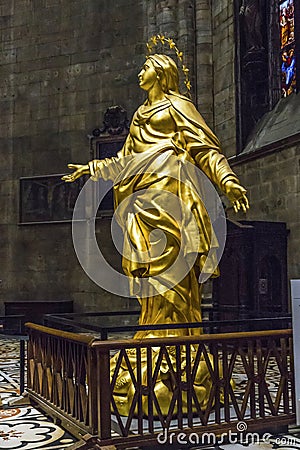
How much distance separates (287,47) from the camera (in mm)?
11117

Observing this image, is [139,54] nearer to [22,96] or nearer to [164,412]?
[22,96]

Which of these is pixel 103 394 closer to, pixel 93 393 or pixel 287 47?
pixel 93 393

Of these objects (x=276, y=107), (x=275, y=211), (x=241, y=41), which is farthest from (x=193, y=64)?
(x=275, y=211)

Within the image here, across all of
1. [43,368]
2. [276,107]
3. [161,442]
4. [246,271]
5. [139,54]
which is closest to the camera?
[161,442]

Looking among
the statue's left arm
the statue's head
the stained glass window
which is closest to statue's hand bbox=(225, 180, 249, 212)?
the statue's left arm

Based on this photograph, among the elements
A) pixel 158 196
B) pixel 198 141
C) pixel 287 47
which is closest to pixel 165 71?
pixel 198 141

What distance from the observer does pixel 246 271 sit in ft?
31.2

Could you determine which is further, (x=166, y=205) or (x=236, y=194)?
(x=166, y=205)

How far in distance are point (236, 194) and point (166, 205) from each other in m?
0.57

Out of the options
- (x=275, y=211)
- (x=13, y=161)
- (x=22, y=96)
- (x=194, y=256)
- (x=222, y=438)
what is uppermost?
(x=22, y=96)

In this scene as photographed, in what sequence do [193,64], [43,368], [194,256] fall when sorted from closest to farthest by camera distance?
[194,256]
[43,368]
[193,64]

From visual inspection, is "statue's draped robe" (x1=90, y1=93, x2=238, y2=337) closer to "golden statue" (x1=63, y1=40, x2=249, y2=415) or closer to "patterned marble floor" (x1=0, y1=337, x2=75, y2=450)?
"golden statue" (x1=63, y1=40, x2=249, y2=415)

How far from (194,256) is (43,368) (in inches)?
64.1

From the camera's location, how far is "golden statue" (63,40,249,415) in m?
4.62
